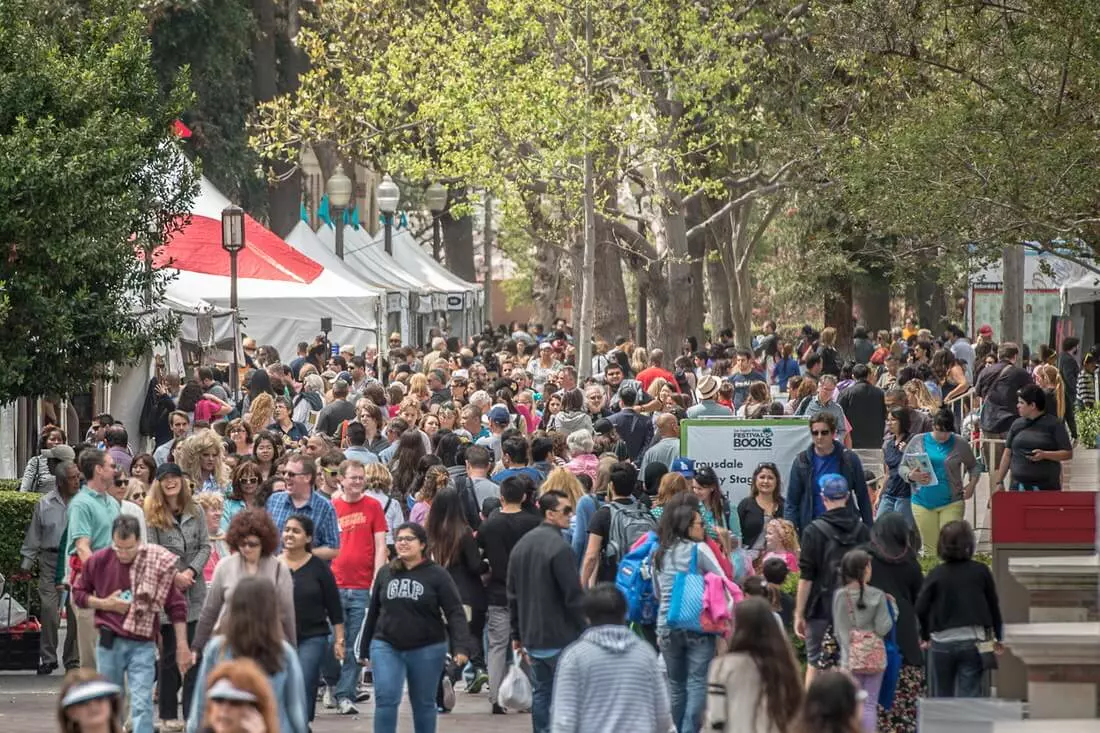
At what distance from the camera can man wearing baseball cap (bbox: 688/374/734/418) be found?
724 inches

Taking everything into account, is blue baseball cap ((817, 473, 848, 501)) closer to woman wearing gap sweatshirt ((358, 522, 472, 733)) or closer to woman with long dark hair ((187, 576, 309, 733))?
woman wearing gap sweatshirt ((358, 522, 472, 733))

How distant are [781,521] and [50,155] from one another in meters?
7.87

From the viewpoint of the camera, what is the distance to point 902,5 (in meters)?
20.4

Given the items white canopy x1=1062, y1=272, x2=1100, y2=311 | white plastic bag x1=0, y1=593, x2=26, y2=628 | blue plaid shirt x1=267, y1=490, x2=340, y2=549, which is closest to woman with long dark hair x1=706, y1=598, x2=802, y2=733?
blue plaid shirt x1=267, y1=490, x2=340, y2=549

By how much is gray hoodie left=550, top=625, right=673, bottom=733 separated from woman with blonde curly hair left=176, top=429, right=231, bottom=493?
5783mm

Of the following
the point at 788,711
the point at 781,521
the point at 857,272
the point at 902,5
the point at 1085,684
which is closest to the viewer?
the point at 788,711

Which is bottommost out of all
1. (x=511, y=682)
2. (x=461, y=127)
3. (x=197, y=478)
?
(x=511, y=682)

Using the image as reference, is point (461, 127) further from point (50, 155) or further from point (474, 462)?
point (474, 462)

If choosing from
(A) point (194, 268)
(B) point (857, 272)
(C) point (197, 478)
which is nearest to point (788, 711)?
(C) point (197, 478)

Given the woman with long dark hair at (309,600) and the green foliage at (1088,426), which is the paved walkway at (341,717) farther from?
the green foliage at (1088,426)

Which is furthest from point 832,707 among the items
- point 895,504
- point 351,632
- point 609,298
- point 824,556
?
point 609,298

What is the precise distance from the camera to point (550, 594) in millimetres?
10750

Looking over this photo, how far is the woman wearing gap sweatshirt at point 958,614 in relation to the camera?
35.7 feet

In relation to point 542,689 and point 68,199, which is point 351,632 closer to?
point 542,689
